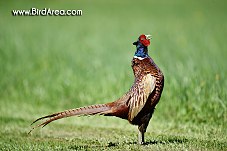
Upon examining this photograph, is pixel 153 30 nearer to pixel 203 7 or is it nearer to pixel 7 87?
pixel 203 7

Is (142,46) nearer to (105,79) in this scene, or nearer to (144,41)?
(144,41)

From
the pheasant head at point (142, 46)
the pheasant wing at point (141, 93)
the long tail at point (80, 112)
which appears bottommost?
the long tail at point (80, 112)


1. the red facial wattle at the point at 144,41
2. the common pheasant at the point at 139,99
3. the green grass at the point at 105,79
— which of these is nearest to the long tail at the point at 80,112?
the common pheasant at the point at 139,99

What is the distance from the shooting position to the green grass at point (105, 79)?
847 centimetres

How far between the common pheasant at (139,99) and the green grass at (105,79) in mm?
504

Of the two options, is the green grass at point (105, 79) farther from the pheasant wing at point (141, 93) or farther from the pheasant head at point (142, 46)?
the pheasant head at point (142, 46)

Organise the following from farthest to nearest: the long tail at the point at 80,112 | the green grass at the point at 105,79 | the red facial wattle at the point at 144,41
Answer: the green grass at the point at 105,79, the red facial wattle at the point at 144,41, the long tail at the point at 80,112

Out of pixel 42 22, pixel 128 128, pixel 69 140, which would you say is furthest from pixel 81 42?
pixel 69 140

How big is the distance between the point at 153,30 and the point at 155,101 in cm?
1338

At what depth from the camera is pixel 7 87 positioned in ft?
43.1

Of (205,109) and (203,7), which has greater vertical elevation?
(203,7)

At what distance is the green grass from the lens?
27.8ft

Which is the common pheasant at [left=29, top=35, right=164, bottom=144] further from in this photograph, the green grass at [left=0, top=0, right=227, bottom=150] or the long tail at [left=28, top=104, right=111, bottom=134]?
the green grass at [left=0, top=0, right=227, bottom=150]

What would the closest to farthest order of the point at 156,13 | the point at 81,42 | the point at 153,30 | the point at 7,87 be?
the point at 7,87 < the point at 81,42 < the point at 153,30 < the point at 156,13
